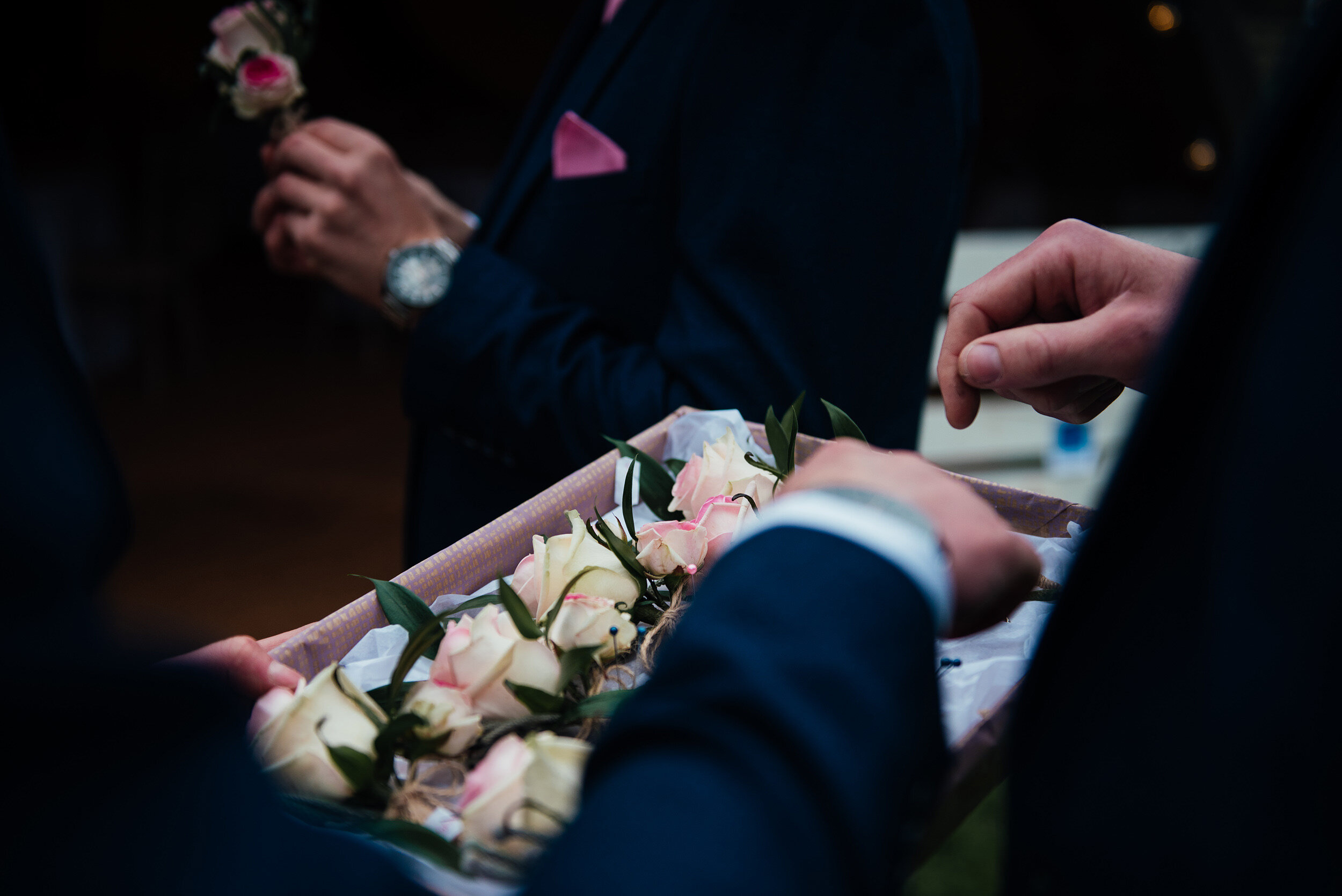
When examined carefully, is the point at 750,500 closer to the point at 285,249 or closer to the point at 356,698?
the point at 356,698

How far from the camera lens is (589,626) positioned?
→ 1.50ft

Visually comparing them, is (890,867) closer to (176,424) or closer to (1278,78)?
(1278,78)

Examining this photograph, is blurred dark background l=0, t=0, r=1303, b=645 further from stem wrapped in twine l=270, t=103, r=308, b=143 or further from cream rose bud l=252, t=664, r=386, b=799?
cream rose bud l=252, t=664, r=386, b=799

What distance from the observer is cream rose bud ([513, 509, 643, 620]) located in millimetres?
504

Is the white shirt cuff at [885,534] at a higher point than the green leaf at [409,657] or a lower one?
higher

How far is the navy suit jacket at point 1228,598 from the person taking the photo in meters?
0.30

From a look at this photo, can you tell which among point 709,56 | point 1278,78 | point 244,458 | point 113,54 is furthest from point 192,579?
point 113,54

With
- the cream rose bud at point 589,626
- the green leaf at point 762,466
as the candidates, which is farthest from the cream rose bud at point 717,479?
the cream rose bud at point 589,626

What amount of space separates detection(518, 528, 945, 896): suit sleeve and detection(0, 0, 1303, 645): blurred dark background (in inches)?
104

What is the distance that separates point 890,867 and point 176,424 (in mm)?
4626

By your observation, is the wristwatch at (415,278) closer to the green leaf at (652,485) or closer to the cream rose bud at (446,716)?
the green leaf at (652,485)

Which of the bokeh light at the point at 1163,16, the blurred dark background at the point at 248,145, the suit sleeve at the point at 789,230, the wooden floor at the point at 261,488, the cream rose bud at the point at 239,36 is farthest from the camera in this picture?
the bokeh light at the point at 1163,16

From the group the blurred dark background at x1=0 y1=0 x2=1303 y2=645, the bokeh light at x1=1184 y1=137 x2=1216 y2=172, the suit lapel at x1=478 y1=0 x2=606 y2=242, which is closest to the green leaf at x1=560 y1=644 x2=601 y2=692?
the suit lapel at x1=478 y1=0 x2=606 y2=242

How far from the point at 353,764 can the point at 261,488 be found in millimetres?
3657
